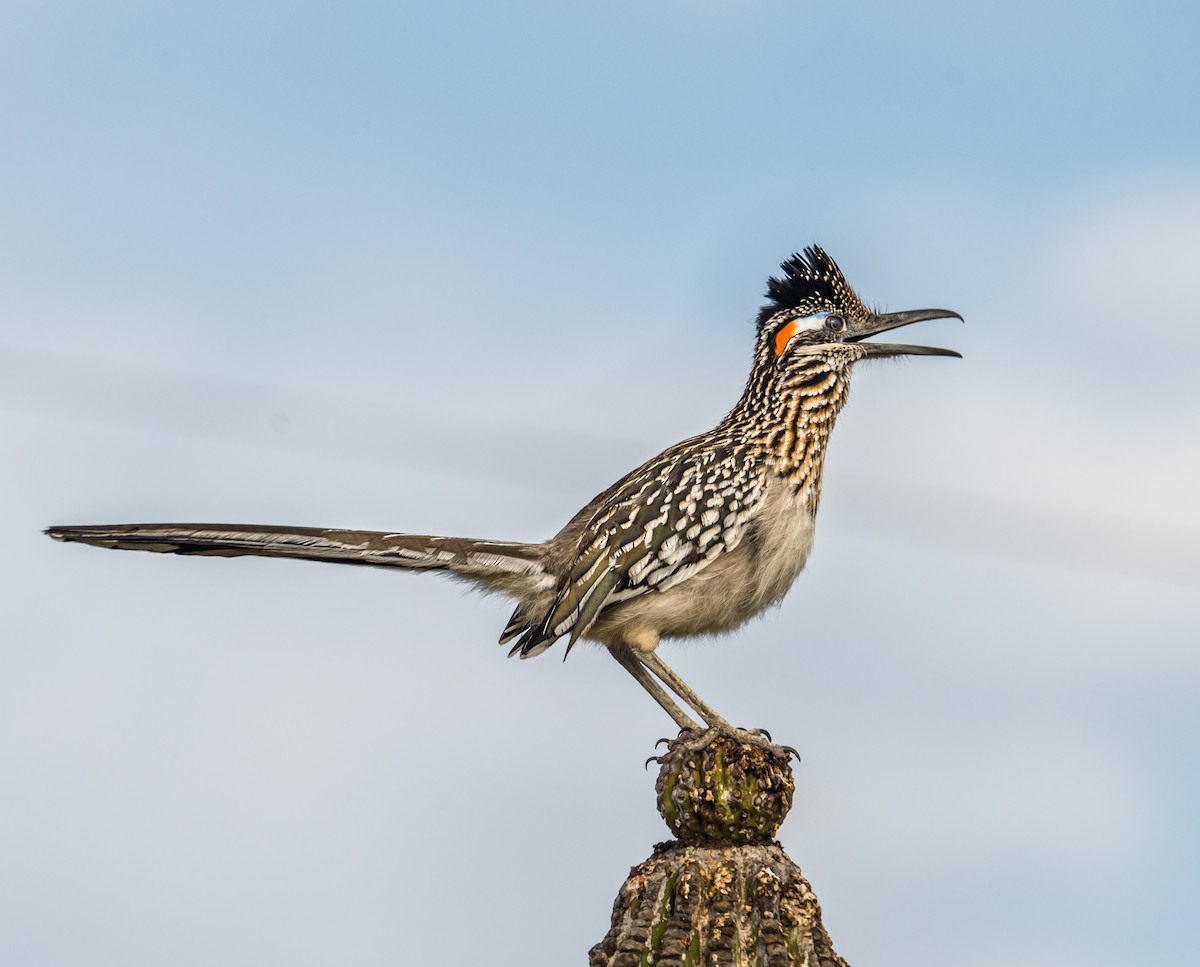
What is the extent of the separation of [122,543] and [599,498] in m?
2.61

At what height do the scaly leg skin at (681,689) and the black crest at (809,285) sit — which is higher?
the black crest at (809,285)

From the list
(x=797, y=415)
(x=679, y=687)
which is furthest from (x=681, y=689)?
(x=797, y=415)

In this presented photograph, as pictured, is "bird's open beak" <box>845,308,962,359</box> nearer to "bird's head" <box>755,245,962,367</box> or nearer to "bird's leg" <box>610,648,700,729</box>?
"bird's head" <box>755,245,962,367</box>

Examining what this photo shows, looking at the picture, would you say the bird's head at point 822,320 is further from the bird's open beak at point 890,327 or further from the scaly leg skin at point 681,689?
the scaly leg skin at point 681,689

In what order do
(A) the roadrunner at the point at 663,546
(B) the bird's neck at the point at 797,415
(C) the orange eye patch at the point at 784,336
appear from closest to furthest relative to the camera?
(A) the roadrunner at the point at 663,546, (B) the bird's neck at the point at 797,415, (C) the orange eye patch at the point at 784,336

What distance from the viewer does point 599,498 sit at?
8469mm

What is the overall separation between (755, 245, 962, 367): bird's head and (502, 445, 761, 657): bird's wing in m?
1.02

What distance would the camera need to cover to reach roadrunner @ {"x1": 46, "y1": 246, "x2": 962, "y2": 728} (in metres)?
7.58

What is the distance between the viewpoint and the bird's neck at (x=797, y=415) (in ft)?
27.6

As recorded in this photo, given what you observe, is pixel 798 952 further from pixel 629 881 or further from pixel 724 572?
pixel 724 572

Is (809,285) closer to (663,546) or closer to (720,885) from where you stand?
(663,546)

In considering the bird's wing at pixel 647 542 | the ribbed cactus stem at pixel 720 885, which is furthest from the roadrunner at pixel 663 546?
the ribbed cactus stem at pixel 720 885

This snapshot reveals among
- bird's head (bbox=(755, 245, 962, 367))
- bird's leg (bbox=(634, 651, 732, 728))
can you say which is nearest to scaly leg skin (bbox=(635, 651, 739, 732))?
bird's leg (bbox=(634, 651, 732, 728))

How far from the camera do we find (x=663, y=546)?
7.84m
